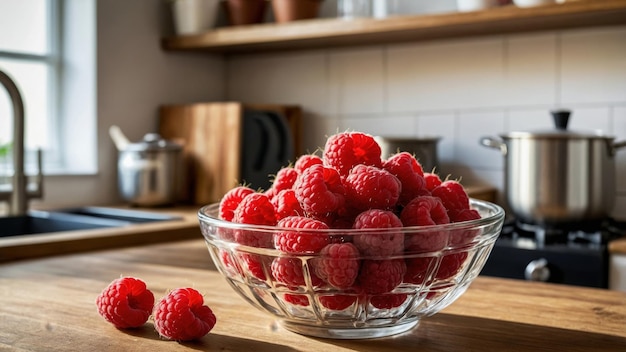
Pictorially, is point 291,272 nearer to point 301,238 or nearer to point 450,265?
point 301,238

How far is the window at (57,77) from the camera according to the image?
2.45 meters

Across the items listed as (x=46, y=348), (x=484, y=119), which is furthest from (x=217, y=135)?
(x=46, y=348)

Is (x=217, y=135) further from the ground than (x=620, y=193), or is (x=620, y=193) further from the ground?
(x=217, y=135)

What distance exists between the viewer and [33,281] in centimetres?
104

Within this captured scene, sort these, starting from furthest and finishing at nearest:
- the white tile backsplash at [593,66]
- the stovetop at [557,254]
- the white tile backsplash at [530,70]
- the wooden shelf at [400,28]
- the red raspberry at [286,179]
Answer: the white tile backsplash at [530,70] → the white tile backsplash at [593,66] → the wooden shelf at [400,28] → the stovetop at [557,254] → the red raspberry at [286,179]

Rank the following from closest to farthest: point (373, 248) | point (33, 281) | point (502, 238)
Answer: point (373, 248) → point (33, 281) → point (502, 238)

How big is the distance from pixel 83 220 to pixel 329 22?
36.6 inches

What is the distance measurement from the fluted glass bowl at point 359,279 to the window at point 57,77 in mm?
1872

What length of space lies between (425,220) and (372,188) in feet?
0.19

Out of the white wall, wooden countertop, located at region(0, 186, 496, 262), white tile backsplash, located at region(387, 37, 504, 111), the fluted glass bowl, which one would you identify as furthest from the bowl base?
white tile backsplash, located at region(387, 37, 504, 111)

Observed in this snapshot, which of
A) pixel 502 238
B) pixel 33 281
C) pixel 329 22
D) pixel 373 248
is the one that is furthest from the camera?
pixel 329 22

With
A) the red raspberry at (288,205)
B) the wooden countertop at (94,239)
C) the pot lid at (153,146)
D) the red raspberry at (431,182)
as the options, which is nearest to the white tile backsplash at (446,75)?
the pot lid at (153,146)

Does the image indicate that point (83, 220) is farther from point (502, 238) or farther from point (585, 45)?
point (585, 45)

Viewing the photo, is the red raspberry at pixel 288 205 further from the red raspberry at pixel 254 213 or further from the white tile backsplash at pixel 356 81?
the white tile backsplash at pixel 356 81
